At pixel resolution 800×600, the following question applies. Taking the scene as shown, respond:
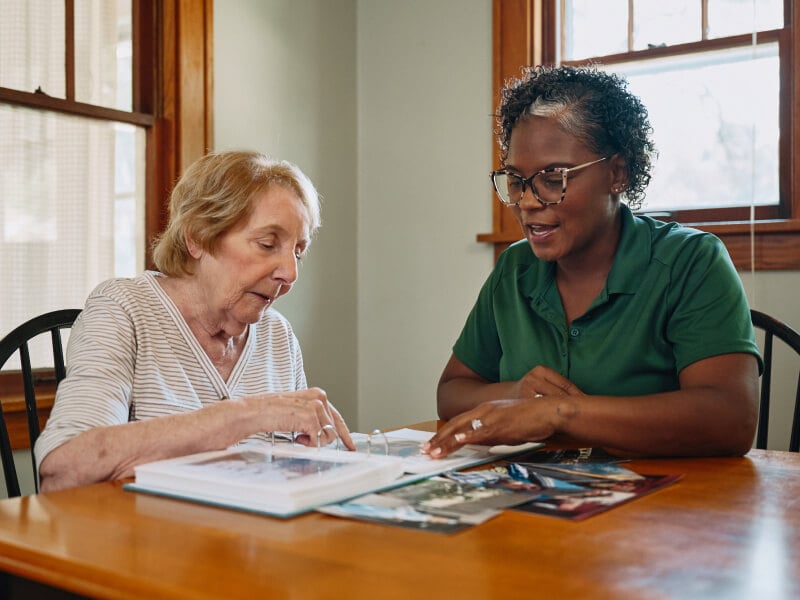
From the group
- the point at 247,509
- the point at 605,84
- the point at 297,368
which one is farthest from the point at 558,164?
the point at 247,509

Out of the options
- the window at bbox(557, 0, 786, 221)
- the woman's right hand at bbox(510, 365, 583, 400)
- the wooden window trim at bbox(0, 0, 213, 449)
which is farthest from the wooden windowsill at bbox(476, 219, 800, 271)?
the wooden window trim at bbox(0, 0, 213, 449)

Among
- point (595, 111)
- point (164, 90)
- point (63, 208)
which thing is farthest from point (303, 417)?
point (164, 90)

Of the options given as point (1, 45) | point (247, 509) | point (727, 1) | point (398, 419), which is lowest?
point (398, 419)

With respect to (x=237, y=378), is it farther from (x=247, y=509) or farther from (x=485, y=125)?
(x=485, y=125)

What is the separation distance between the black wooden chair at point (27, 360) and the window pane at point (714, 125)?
1985 mm

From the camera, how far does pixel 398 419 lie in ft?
11.4

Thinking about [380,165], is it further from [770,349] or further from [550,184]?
[770,349]

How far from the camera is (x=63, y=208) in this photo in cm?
251

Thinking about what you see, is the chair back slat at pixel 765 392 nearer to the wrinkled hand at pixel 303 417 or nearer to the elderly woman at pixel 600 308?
the elderly woman at pixel 600 308

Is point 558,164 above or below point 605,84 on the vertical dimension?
below

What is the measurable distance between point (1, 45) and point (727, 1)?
2.21 metres

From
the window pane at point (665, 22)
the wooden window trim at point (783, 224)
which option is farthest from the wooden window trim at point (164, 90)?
the wooden window trim at point (783, 224)

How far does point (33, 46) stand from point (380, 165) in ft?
4.77

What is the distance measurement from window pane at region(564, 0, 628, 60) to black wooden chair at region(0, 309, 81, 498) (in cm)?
214
